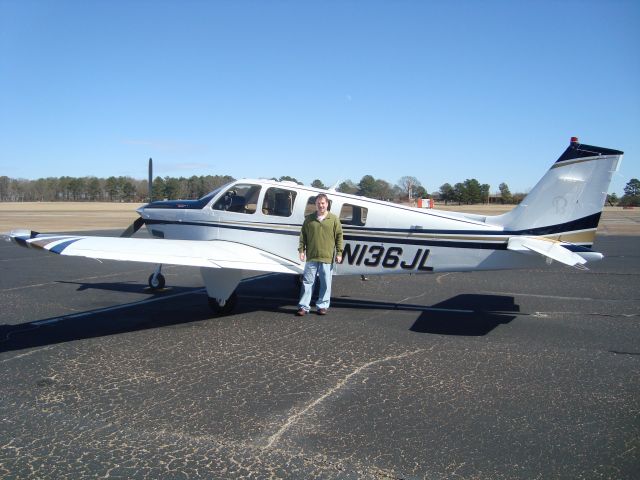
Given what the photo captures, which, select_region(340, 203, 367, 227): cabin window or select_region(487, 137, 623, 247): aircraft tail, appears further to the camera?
select_region(340, 203, 367, 227): cabin window

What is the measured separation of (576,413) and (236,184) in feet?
20.9

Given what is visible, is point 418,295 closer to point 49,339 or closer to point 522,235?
point 522,235

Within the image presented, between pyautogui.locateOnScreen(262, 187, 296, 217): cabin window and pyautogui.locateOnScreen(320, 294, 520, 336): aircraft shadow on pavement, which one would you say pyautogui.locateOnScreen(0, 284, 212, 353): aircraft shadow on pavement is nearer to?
pyautogui.locateOnScreen(262, 187, 296, 217): cabin window

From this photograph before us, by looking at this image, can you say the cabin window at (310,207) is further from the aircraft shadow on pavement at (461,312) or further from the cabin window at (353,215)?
the aircraft shadow on pavement at (461,312)

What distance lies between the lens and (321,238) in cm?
769

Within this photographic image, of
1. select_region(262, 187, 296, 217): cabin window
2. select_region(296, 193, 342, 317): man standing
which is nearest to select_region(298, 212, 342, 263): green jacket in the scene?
select_region(296, 193, 342, 317): man standing

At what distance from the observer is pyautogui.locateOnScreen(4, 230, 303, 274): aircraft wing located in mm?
6465

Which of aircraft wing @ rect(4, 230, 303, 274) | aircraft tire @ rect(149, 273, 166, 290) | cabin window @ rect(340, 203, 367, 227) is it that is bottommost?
aircraft tire @ rect(149, 273, 166, 290)

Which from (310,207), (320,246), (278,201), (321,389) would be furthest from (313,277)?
(321,389)

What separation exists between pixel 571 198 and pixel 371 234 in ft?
9.92

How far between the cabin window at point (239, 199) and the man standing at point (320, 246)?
1.26 m

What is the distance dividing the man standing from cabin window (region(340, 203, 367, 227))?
40 centimetres

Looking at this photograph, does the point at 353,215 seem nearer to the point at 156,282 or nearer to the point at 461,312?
the point at 461,312

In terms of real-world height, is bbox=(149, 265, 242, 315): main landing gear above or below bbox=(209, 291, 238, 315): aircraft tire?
above
